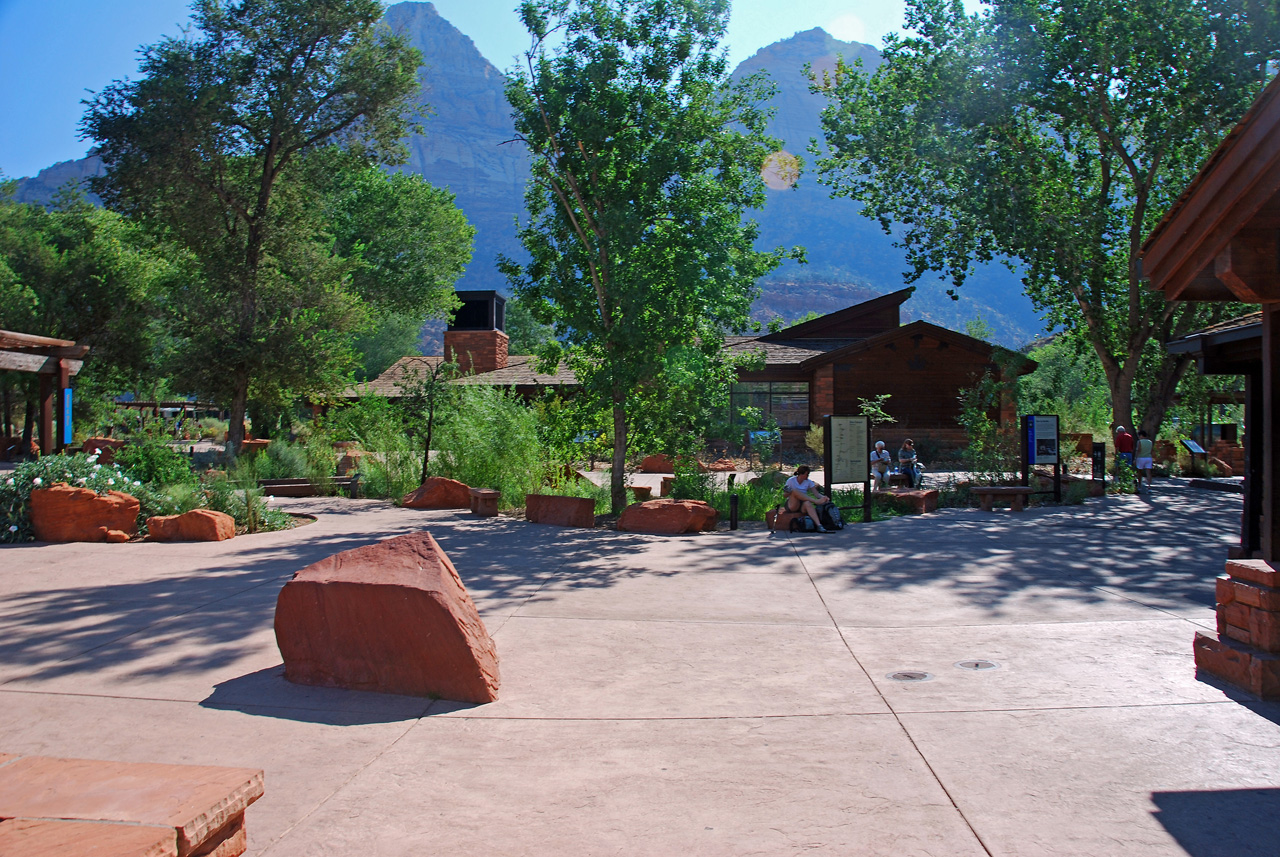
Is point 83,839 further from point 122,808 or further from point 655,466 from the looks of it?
point 655,466

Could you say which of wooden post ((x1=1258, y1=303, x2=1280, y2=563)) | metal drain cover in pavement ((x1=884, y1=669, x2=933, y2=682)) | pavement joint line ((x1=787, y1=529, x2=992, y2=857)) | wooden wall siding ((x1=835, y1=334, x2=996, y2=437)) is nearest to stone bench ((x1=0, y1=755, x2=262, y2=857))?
pavement joint line ((x1=787, y1=529, x2=992, y2=857))

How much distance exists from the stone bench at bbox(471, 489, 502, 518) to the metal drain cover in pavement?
9118mm

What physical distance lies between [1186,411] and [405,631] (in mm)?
32336

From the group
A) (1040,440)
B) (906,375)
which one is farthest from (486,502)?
(906,375)

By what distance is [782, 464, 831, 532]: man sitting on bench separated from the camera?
11.8 m

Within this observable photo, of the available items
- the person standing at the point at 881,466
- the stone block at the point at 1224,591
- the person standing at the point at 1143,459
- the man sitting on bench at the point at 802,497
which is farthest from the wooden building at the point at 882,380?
the stone block at the point at 1224,591

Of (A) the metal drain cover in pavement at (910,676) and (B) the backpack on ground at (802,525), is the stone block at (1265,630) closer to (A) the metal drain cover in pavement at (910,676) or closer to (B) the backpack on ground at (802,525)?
(A) the metal drain cover in pavement at (910,676)

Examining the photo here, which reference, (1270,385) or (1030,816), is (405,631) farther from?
(1270,385)

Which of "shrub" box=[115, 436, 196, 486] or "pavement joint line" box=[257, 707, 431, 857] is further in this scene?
"shrub" box=[115, 436, 196, 486]

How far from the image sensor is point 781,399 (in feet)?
99.2

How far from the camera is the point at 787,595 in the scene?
294 inches

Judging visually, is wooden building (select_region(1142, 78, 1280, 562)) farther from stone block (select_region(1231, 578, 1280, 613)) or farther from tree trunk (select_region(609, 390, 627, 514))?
tree trunk (select_region(609, 390, 627, 514))

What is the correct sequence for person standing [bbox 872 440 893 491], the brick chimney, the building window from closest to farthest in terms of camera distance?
person standing [bbox 872 440 893 491]
the building window
the brick chimney

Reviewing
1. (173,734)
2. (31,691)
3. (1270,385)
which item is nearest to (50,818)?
(173,734)
